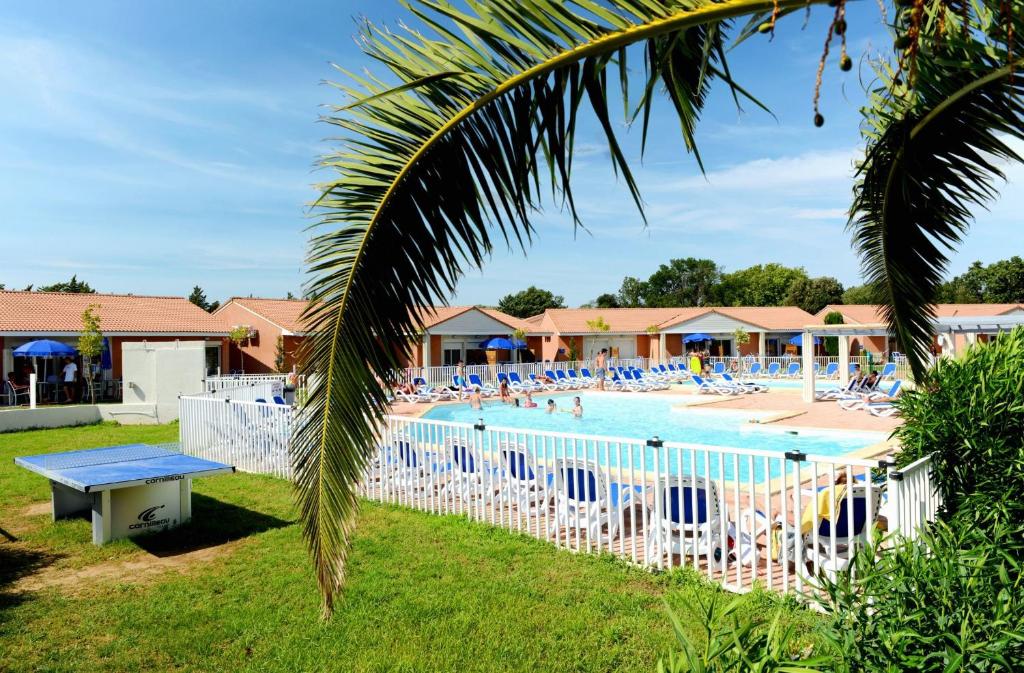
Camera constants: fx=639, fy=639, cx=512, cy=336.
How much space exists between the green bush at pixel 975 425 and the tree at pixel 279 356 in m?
30.9

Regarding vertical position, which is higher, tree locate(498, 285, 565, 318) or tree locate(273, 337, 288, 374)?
tree locate(498, 285, 565, 318)

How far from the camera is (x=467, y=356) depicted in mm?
39250

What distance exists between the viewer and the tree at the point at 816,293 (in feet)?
244

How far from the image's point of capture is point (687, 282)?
335 ft

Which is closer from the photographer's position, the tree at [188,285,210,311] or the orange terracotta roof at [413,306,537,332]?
the orange terracotta roof at [413,306,537,332]

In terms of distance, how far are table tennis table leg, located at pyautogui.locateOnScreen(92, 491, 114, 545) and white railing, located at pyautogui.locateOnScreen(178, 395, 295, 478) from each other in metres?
2.71

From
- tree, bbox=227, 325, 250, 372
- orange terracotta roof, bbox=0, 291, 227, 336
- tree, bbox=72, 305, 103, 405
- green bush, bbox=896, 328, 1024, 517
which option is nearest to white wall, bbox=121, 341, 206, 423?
tree, bbox=72, 305, 103, 405

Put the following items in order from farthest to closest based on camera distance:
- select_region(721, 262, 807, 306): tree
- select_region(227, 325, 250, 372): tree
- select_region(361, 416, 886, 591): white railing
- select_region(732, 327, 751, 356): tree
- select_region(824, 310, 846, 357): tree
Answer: select_region(721, 262, 807, 306): tree < select_region(732, 327, 751, 356): tree < select_region(824, 310, 846, 357): tree < select_region(227, 325, 250, 372): tree < select_region(361, 416, 886, 591): white railing

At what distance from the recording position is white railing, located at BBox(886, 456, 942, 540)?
14.4 ft

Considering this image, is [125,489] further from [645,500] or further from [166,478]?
[645,500]

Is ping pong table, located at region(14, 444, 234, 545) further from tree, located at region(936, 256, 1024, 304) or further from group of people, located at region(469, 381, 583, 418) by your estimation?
tree, located at region(936, 256, 1024, 304)

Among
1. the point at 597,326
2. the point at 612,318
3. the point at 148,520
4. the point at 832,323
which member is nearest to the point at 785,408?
the point at 148,520

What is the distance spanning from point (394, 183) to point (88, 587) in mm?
5746

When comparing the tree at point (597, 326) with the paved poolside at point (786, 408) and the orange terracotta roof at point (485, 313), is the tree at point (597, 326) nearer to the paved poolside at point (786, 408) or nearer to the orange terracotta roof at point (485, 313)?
the orange terracotta roof at point (485, 313)
